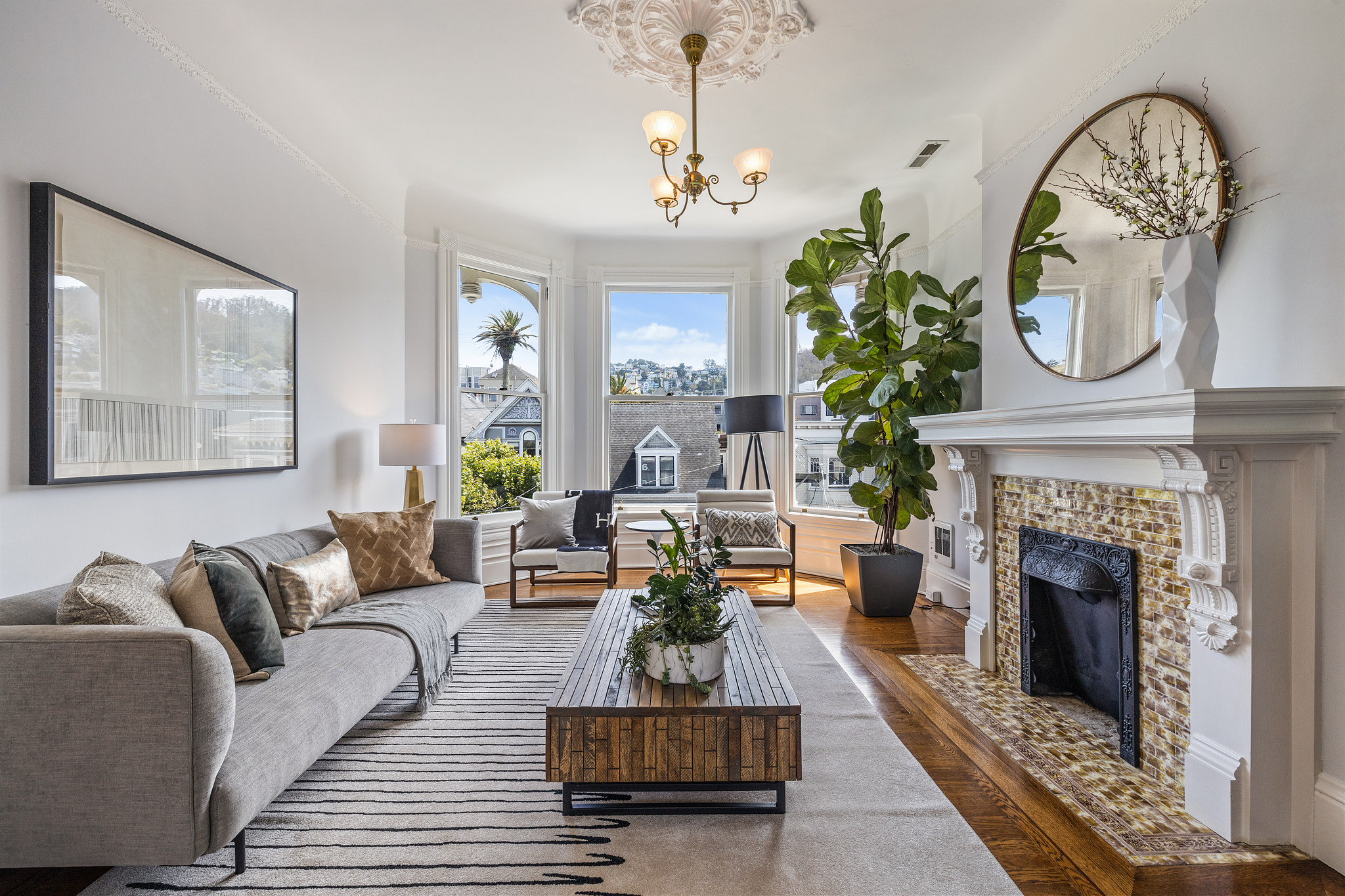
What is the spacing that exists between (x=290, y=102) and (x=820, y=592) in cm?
456

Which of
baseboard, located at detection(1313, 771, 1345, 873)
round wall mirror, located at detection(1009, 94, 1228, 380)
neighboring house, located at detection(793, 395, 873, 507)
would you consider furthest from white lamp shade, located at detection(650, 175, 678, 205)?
Answer: baseboard, located at detection(1313, 771, 1345, 873)

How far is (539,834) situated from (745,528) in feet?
10.3

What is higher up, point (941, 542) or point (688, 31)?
point (688, 31)

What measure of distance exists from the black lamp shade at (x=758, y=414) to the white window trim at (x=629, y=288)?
0.70m

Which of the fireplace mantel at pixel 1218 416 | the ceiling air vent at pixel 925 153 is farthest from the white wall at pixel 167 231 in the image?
the ceiling air vent at pixel 925 153

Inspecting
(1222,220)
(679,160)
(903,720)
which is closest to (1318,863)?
(903,720)

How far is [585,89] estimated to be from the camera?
11.3 ft

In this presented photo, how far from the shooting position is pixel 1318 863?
180 centimetres

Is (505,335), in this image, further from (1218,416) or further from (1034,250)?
(1218,416)

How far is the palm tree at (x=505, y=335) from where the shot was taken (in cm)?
539

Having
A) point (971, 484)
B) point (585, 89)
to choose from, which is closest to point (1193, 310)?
point (971, 484)

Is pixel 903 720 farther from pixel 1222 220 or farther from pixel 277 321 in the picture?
pixel 277 321

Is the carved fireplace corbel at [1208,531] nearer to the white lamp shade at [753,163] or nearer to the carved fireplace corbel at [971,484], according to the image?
the carved fireplace corbel at [971,484]

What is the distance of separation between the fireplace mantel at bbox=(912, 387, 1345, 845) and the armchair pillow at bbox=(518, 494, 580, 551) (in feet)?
11.7
